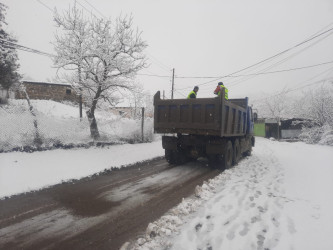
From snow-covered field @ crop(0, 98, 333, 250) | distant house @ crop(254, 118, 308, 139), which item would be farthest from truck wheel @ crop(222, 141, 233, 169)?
distant house @ crop(254, 118, 308, 139)

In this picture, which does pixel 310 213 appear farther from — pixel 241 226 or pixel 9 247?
pixel 9 247

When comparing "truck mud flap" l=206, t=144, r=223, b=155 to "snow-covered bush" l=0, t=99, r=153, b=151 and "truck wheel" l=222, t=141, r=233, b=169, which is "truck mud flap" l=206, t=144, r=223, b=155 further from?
"snow-covered bush" l=0, t=99, r=153, b=151

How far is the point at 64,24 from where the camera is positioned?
12.1 metres

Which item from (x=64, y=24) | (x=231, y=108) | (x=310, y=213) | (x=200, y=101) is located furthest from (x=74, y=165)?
(x=64, y=24)

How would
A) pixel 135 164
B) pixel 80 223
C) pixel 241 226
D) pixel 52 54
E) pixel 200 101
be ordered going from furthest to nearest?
1. pixel 52 54
2. pixel 135 164
3. pixel 200 101
4. pixel 80 223
5. pixel 241 226

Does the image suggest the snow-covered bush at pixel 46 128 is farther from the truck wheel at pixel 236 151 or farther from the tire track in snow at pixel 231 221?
the tire track in snow at pixel 231 221

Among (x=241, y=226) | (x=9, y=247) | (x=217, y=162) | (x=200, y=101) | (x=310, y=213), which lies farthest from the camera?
(x=217, y=162)

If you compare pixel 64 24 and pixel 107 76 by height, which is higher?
pixel 64 24

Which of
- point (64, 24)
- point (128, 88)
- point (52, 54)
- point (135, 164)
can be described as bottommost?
point (135, 164)

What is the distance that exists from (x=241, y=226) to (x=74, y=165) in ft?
20.4

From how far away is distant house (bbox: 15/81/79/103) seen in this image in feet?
103

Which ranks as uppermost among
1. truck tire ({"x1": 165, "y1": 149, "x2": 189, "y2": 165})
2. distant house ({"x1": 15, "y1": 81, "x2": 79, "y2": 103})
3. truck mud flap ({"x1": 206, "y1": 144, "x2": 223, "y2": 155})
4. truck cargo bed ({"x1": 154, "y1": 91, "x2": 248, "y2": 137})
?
distant house ({"x1": 15, "y1": 81, "x2": 79, "y2": 103})

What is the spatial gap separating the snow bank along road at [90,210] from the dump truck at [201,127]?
1.31m

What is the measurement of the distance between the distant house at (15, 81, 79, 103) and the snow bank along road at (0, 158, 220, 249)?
28207mm
